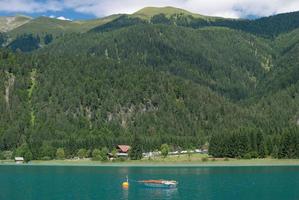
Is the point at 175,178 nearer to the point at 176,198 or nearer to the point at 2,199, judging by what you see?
the point at 176,198

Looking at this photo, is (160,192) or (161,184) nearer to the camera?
(160,192)

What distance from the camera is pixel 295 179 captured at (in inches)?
6969

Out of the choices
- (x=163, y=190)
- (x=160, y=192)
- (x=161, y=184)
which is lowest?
(x=163, y=190)

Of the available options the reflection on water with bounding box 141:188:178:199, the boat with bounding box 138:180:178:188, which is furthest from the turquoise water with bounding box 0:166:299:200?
the boat with bounding box 138:180:178:188

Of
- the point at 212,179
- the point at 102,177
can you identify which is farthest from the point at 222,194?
the point at 102,177

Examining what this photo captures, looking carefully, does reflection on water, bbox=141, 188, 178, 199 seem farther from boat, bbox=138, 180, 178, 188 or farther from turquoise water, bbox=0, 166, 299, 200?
boat, bbox=138, 180, 178, 188

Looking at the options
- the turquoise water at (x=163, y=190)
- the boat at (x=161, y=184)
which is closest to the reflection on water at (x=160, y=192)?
the turquoise water at (x=163, y=190)

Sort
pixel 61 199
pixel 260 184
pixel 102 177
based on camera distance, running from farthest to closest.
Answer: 1. pixel 102 177
2. pixel 260 184
3. pixel 61 199

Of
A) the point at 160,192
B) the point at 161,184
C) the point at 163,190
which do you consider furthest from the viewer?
the point at 161,184

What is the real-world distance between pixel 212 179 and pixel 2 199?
71.9 metres

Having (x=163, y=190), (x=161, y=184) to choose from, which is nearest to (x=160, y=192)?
(x=163, y=190)

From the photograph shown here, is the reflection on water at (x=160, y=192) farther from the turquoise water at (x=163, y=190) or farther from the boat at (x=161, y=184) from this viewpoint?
the boat at (x=161, y=184)

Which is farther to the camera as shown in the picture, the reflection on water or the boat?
the boat

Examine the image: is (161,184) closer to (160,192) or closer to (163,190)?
(163,190)
